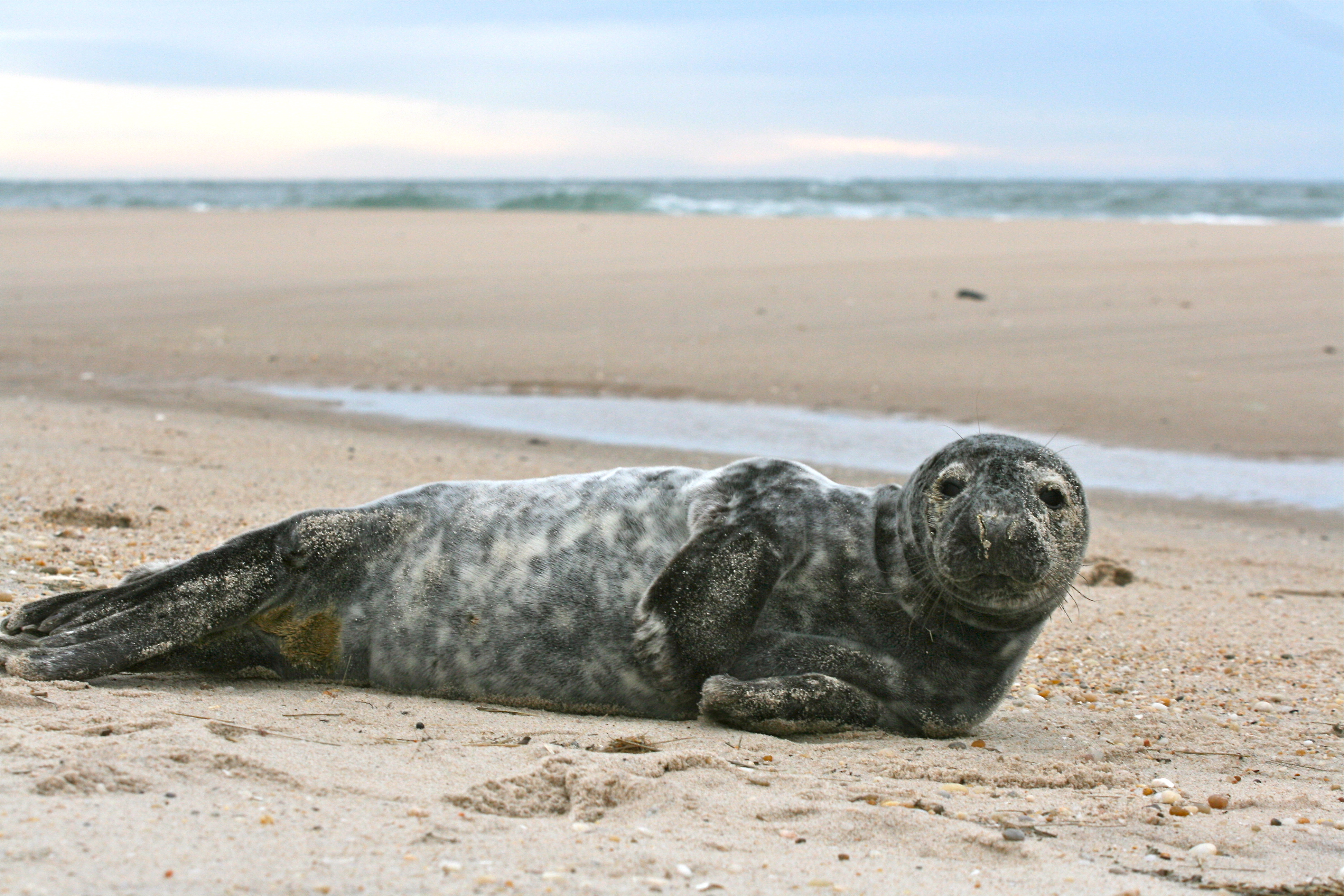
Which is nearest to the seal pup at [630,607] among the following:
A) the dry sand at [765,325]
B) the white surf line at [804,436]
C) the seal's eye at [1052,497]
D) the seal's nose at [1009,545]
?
the seal's eye at [1052,497]

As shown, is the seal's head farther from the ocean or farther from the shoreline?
the ocean

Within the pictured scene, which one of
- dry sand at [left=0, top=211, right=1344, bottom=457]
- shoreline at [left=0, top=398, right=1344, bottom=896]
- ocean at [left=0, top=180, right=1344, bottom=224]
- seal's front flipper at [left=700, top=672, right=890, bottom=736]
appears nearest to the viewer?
shoreline at [left=0, top=398, right=1344, bottom=896]

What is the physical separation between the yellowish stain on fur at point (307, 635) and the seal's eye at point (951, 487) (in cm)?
171

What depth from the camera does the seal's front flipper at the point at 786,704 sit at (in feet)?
11.9

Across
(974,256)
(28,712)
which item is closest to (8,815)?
(28,712)

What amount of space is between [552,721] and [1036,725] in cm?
148

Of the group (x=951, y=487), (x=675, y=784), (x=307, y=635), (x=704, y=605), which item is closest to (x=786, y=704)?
(x=704, y=605)

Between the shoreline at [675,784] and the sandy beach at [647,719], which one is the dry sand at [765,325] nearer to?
the sandy beach at [647,719]

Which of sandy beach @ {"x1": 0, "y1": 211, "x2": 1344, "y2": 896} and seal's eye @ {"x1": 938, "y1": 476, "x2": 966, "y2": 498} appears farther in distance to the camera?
seal's eye @ {"x1": 938, "y1": 476, "x2": 966, "y2": 498}

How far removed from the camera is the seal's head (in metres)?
3.40

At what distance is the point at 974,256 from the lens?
776 inches

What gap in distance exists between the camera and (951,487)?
3.62m

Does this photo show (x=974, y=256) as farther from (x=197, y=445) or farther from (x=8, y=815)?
(x=8, y=815)

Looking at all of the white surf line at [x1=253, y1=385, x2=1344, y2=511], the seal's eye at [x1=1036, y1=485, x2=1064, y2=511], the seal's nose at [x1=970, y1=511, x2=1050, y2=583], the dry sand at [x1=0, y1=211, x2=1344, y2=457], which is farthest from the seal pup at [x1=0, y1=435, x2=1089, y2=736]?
the dry sand at [x1=0, y1=211, x2=1344, y2=457]
